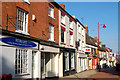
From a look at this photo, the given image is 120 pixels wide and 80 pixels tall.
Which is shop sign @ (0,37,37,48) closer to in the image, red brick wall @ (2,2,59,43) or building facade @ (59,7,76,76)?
red brick wall @ (2,2,59,43)

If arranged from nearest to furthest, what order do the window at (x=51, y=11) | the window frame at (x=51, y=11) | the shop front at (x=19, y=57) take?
the shop front at (x=19, y=57) < the window frame at (x=51, y=11) < the window at (x=51, y=11)

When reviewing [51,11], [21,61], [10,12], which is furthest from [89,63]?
[10,12]

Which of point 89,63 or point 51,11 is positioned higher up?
point 51,11

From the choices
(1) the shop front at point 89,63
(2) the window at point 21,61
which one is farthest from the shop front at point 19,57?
(1) the shop front at point 89,63

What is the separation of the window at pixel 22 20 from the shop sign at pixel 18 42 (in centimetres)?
95

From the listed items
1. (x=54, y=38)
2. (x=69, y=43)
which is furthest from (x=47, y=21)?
(x=69, y=43)

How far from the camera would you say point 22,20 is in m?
11.6

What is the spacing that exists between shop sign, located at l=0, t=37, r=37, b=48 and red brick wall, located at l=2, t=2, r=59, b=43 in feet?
2.26

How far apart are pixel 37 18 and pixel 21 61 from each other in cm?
441

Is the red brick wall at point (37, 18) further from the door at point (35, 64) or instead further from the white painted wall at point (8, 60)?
the door at point (35, 64)

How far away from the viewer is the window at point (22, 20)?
442 inches

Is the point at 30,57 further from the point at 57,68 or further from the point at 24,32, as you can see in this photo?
the point at 57,68

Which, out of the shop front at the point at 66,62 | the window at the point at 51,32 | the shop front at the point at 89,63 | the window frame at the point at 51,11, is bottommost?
the shop front at the point at 89,63

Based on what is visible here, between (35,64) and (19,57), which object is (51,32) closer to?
(35,64)
